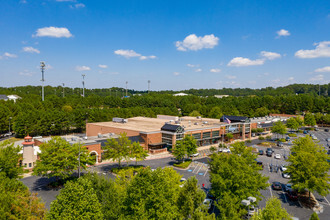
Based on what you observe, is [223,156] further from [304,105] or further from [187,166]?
[304,105]

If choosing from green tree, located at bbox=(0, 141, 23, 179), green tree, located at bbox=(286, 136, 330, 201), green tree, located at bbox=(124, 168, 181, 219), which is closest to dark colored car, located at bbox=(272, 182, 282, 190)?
green tree, located at bbox=(286, 136, 330, 201)

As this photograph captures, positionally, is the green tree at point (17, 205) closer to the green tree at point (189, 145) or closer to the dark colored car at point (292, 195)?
the dark colored car at point (292, 195)

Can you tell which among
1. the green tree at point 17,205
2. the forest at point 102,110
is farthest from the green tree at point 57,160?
the forest at point 102,110

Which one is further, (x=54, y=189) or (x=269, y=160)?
(x=269, y=160)

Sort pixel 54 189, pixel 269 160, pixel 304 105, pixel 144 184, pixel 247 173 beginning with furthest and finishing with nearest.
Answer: pixel 304 105
pixel 269 160
pixel 54 189
pixel 247 173
pixel 144 184

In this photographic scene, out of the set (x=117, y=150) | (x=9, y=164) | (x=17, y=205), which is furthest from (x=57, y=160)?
(x=17, y=205)

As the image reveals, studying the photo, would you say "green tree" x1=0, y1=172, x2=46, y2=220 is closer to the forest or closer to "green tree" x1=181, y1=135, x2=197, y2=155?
"green tree" x1=181, y1=135, x2=197, y2=155

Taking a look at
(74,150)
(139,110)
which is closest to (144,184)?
(74,150)
